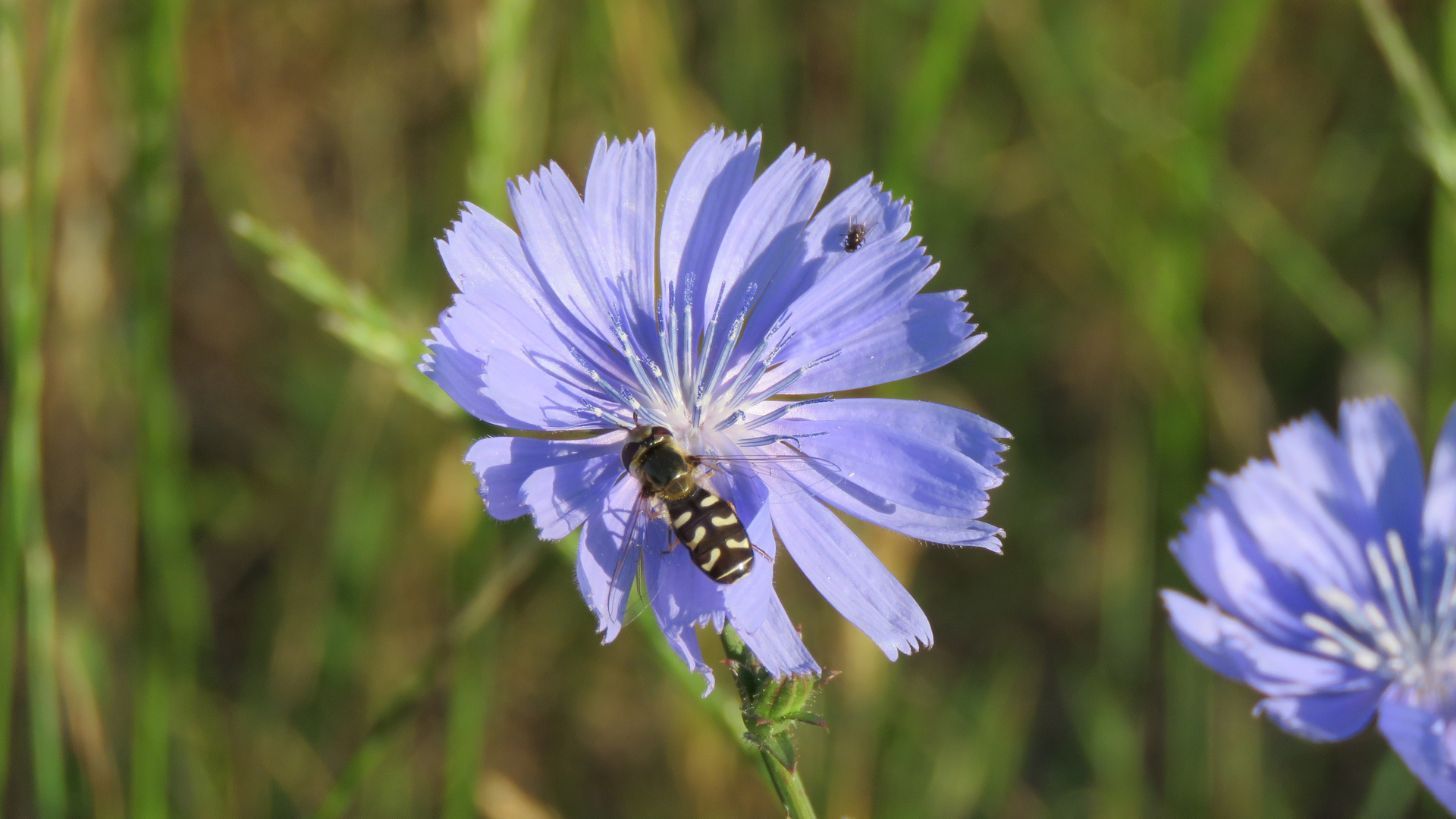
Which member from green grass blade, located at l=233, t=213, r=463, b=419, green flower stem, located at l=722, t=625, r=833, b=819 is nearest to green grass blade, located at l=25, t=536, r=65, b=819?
green grass blade, located at l=233, t=213, r=463, b=419

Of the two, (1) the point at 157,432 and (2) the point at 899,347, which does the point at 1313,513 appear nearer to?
(2) the point at 899,347

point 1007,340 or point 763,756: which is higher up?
point 1007,340

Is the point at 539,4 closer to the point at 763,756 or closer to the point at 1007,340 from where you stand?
the point at 1007,340

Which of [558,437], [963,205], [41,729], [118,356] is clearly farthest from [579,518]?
[963,205]

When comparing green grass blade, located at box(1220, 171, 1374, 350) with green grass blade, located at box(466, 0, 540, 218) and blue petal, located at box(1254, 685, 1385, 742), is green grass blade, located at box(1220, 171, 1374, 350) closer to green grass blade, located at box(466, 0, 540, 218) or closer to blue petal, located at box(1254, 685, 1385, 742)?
blue petal, located at box(1254, 685, 1385, 742)

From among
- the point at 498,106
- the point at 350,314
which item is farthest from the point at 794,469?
the point at 498,106

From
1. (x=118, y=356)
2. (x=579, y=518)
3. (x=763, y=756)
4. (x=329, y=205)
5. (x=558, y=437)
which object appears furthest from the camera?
(x=329, y=205)
